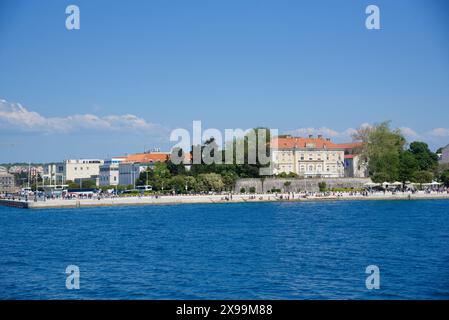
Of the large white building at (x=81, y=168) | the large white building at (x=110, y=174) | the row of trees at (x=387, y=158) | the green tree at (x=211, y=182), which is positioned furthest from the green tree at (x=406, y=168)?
the large white building at (x=81, y=168)

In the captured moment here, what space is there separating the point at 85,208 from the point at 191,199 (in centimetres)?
1014

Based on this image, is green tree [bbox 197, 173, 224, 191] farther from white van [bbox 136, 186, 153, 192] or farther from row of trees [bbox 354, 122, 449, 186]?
row of trees [bbox 354, 122, 449, 186]

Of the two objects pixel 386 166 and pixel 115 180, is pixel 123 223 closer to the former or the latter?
pixel 386 166

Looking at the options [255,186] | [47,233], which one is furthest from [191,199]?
[47,233]

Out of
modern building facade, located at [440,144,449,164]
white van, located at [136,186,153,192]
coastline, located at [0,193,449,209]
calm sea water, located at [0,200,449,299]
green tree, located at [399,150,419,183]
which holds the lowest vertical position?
calm sea water, located at [0,200,449,299]

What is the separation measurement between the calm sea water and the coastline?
21.4m

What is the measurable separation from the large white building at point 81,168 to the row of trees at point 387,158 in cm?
6183

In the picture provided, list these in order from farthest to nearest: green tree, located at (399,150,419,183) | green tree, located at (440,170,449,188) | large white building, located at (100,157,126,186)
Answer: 1. large white building, located at (100,157,126,186)
2. green tree, located at (440,170,449,188)
3. green tree, located at (399,150,419,183)

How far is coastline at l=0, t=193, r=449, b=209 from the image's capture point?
192 ft

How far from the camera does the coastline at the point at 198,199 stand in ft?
192

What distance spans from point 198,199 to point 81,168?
65097 mm

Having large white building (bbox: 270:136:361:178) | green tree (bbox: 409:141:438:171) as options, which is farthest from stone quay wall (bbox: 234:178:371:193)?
green tree (bbox: 409:141:438:171)

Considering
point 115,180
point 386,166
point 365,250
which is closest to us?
point 365,250
